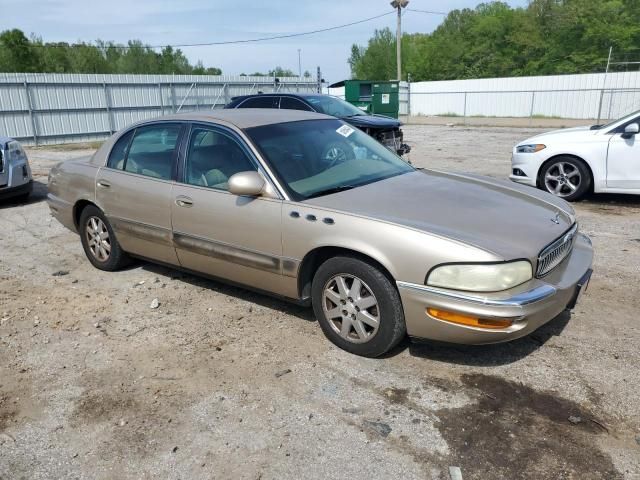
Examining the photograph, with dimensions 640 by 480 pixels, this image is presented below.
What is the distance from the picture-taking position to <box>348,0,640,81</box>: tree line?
4862 centimetres

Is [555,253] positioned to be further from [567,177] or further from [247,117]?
[567,177]

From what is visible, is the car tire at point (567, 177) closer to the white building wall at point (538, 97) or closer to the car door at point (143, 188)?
the car door at point (143, 188)

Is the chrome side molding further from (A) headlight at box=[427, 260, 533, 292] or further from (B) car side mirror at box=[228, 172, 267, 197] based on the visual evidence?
(B) car side mirror at box=[228, 172, 267, 197]

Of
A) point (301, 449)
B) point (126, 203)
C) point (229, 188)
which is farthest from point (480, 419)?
point (126, 203)

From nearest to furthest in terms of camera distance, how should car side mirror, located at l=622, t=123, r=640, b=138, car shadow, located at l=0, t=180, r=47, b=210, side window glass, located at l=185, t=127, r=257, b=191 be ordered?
side window glass, located at l=185, t=127, r=257, b=191 < car side mirror, located at l=622, t=123, r=640, b=138 < car shadow, located at l=0, t=180, r=47, b=210

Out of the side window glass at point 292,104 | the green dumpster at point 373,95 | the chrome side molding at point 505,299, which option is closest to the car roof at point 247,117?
the chrome side molding at point 505,299

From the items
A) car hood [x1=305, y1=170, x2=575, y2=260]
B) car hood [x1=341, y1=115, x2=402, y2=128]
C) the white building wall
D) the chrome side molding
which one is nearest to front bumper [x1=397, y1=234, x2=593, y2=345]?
the chrome side molding

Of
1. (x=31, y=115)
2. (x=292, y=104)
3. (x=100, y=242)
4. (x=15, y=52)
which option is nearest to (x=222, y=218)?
(x=100, y=242)

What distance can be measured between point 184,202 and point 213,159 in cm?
41

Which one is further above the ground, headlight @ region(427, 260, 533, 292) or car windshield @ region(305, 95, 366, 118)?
car windshield @ region(305, 95, 366, 118)

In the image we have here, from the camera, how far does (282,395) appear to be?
3.21 m

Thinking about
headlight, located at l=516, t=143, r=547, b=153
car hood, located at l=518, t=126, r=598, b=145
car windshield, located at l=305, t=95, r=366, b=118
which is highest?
car windshield, located at l=305, t=95, r=366, b=118

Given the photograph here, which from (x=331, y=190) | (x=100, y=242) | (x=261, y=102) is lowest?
(x=100, y=242)

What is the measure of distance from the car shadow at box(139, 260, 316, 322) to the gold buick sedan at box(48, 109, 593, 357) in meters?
0.34
